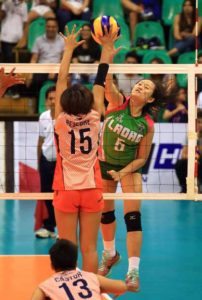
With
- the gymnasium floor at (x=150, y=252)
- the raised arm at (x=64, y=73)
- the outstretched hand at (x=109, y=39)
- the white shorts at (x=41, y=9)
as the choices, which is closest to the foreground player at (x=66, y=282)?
the raised arm at (x=64, y=73)

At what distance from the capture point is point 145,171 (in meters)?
13.1

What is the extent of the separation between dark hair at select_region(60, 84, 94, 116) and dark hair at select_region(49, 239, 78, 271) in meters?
1.45

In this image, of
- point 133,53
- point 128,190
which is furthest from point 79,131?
point 133,53

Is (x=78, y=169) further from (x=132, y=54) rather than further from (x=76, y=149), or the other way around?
(x=132, y=54)

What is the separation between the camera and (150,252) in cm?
1037

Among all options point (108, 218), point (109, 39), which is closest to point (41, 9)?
point (108, 218)

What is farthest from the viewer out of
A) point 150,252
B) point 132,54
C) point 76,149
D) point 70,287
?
point 132,54

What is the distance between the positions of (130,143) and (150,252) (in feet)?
7.97

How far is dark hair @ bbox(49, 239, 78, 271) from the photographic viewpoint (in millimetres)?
5883

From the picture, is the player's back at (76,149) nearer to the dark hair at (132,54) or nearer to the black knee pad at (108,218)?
the black knee pad at (108,218)

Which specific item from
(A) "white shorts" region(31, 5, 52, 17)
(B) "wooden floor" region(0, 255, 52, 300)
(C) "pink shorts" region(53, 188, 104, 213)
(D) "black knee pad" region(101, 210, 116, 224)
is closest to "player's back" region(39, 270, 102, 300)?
(C) "pink shorts" region(53, 188, 104, 213)

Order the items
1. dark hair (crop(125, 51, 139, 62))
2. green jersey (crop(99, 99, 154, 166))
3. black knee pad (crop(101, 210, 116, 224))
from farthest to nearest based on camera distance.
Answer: dark hair (crop(125, 51, 139, 62))
black knee pad (crop(101, 210, 116, 224))
green jersey (crop(99, 99, 154, 166))

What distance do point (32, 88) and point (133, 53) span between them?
6.10 ft

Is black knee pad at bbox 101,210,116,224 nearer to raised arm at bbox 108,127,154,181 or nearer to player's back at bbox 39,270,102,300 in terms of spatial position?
raised arm at bbox 108,127,154,181
